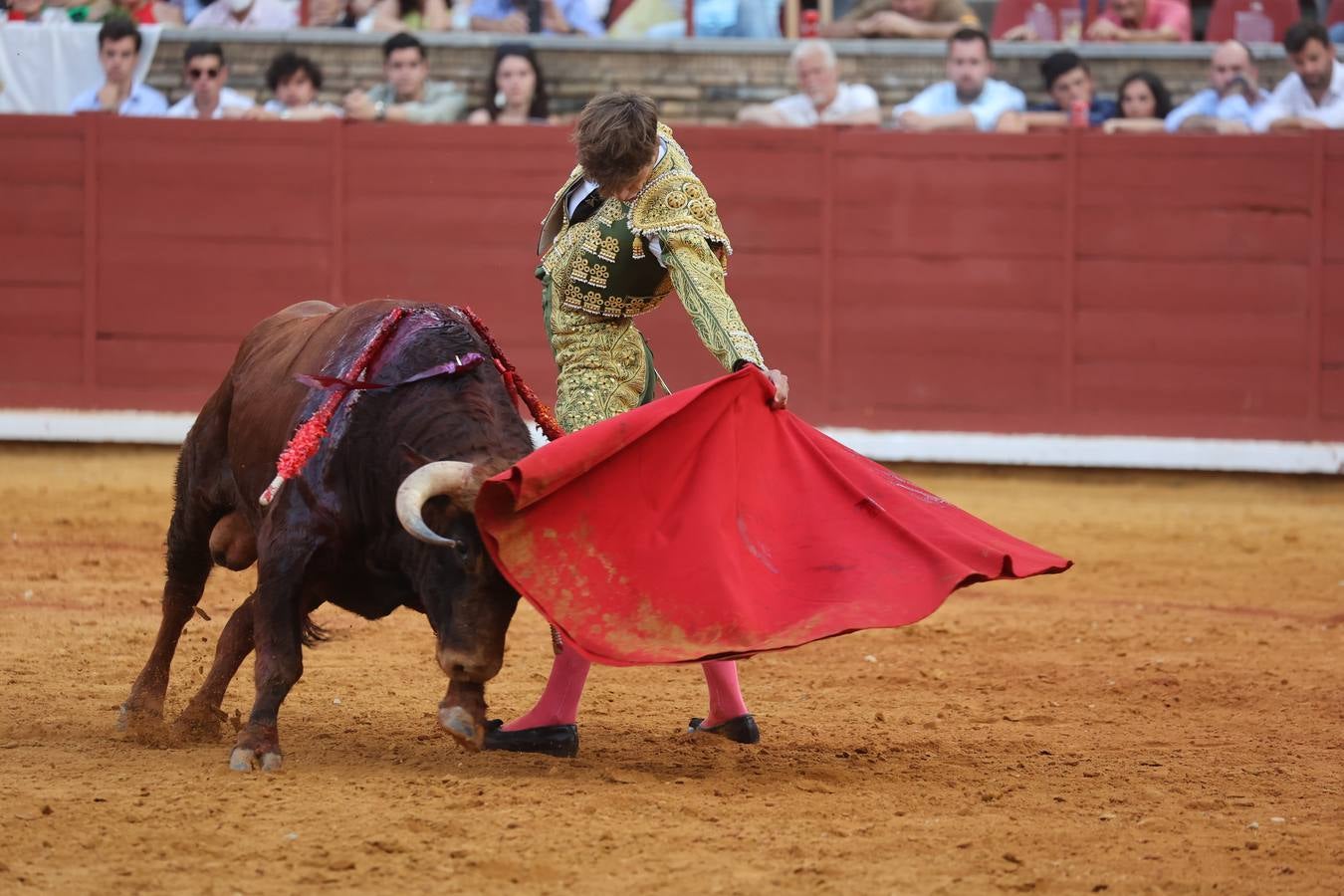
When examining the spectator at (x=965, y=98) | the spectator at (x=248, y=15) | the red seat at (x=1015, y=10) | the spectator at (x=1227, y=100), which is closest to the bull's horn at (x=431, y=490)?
the spectator at (x=965, y=98)

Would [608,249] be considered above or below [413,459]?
above

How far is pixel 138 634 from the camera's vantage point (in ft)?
15.4

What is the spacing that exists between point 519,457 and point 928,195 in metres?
4.82

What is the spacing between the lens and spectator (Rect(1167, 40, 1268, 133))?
7582 mm

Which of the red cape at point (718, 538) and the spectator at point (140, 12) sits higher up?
the spectator at point (140, 12)

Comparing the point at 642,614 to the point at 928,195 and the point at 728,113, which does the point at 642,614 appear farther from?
the point at 728,113

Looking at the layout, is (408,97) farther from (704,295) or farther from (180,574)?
(704,295)

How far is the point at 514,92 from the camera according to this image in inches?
313

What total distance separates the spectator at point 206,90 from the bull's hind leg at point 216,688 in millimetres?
5024

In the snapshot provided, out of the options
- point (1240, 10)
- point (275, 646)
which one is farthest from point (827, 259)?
point (275, 646)

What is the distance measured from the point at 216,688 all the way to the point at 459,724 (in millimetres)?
735

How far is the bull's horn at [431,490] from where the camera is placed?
2.90m

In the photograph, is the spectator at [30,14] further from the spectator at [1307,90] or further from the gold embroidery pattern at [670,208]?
the gold embroidery pattern at [670,208]

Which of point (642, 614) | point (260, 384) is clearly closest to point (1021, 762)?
point (642, 614)
